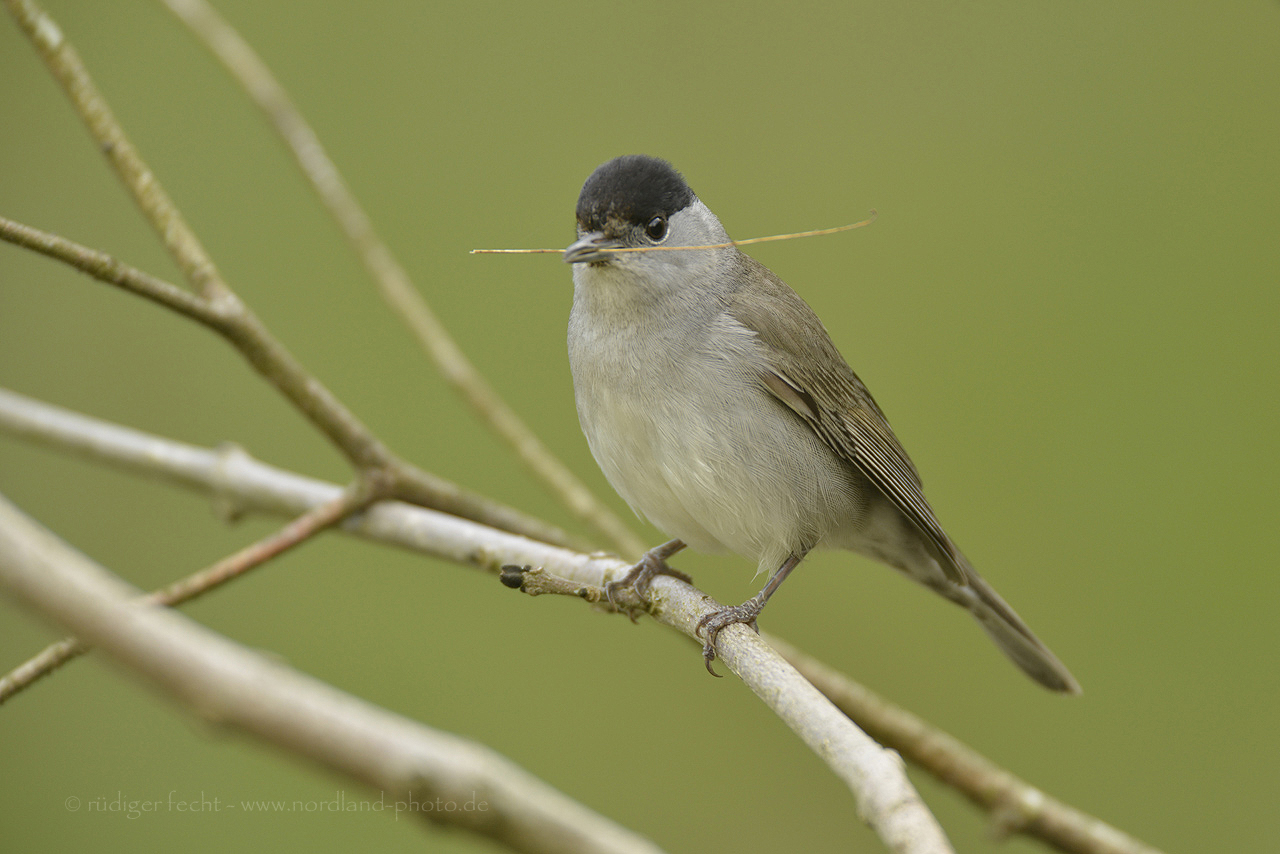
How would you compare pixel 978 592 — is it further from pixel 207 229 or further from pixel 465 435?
pixel 207 229

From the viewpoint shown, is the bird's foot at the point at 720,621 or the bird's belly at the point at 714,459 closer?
the bird's foot at the point at 720,621

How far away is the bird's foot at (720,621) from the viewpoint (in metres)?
2.24

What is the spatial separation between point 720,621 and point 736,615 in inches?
6.2

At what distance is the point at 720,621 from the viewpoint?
2.29m

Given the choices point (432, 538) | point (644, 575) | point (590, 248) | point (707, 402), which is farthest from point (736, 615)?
point (590, 248)

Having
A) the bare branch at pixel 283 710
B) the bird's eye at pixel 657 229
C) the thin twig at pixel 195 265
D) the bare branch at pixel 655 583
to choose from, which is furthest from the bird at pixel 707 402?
the bare branch at pixel 283 710

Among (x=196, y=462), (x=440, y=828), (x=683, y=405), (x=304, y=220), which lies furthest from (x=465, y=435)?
(x=440, y=828)

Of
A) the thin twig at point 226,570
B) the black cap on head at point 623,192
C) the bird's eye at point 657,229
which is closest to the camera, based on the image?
the thin twig at point 226,570

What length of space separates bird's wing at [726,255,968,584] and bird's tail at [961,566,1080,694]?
103mm

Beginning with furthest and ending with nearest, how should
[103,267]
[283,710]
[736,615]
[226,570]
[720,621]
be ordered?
[736,615] < [720,621] < [226,570] < [103,267] < [283,710]

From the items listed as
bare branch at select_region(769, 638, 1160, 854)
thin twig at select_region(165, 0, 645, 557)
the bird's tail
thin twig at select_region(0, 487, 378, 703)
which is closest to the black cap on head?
thin twig at select_region(165, 0, 645, 557)

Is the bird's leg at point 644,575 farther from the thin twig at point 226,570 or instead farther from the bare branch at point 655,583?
the thin twig at point 226,570

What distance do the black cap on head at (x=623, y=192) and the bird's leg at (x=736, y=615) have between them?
1067 millimetres

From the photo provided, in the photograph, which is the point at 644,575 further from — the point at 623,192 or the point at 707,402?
the point at 623,192
